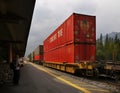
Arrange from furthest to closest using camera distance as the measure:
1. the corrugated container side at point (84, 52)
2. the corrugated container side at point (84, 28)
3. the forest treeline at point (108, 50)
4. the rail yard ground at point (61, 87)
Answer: the forest treeline at point (108, 50), the corrugated container side at point (84, 52), the corrugated container side at point (84, 28), the rail yard ground at point (61, 87)

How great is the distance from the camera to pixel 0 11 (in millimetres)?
13930

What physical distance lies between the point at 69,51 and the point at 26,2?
10.3m

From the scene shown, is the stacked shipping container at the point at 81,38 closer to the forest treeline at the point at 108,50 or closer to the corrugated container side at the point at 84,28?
the corrugated container side at the point at 84,28

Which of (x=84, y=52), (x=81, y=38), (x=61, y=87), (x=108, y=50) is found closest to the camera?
(x=61, y=87)

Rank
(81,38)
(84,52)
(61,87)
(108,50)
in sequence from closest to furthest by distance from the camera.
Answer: (61,87) < (81,38) < (84,52) < (108,50)

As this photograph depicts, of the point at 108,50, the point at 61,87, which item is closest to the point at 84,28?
the point at 61,87

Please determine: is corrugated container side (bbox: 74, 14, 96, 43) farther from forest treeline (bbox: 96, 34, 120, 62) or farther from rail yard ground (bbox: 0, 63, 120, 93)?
forest treeline (bbox: 96, 34, 120, 62)

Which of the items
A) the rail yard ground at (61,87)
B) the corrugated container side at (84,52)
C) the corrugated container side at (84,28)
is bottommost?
the rail yard ground at (61,87)

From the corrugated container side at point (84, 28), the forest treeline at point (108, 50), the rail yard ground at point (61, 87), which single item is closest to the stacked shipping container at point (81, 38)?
the corrugated container side at point (84, 28)

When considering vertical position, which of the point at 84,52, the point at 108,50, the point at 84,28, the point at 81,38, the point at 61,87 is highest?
the point at 108,50

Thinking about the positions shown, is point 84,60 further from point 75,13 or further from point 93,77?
point 75,13

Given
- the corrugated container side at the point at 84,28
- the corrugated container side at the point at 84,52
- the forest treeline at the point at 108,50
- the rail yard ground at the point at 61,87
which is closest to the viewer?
the rail yard ground at the point at 61,87

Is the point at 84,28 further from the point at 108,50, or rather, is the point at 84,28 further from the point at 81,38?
the point at 108,50

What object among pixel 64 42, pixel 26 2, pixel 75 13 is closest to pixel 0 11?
pixel 26 2
